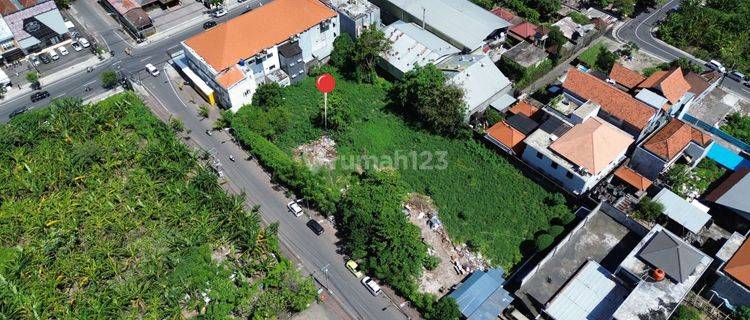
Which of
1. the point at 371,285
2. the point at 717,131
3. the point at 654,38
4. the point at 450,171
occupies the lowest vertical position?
the point at 371,285

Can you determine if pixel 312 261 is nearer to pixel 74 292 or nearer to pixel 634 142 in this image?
pixel 74 292

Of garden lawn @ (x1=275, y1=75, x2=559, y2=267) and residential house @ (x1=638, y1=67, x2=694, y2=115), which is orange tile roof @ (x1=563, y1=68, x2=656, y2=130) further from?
garden lawn @ (x1=275, y1=75, x2=559, y2=267)

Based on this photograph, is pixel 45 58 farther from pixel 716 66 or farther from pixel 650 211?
pixel 716 66

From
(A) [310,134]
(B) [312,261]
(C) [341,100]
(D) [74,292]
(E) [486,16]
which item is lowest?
(D) [74,292]

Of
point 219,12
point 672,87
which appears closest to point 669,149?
point 672,87

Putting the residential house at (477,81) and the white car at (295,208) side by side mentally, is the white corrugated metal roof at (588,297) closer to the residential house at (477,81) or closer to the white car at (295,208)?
the residential house at (477,81)

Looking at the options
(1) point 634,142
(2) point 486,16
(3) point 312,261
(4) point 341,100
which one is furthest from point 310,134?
(1) point 634,142

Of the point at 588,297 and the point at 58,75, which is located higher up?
the point at 588,297
